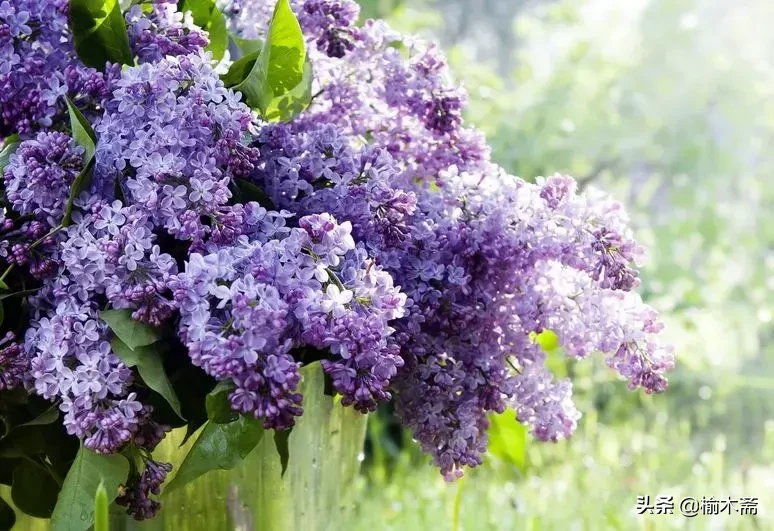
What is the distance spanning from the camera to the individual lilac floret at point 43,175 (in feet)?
1.48

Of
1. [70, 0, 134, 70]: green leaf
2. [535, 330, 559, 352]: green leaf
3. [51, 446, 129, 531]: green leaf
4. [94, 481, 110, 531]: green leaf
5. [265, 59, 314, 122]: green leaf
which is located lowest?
[94, 481, 110, 531]: green leaf

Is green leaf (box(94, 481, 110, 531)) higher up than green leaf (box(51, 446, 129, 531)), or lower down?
lower down

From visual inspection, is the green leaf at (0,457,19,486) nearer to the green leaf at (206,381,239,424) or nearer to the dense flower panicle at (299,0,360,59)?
the green leaf at (206,381,239,424)

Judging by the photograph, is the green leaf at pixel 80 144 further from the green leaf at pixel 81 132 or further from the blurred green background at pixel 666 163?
the blurred green background at pixel 666 163

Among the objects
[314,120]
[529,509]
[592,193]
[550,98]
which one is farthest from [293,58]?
[550,98]

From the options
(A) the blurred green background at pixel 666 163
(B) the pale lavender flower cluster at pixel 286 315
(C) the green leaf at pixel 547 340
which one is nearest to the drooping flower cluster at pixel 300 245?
(B) the pale lavender flower cluster at pixel 286 315

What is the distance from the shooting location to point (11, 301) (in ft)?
1.58

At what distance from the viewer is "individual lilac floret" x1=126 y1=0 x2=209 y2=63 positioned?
0.51 m

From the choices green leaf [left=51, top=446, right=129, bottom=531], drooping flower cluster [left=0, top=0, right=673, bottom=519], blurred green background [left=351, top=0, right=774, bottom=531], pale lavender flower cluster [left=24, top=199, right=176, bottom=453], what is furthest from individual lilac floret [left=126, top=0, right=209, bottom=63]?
blurred green background [left=351, top=0, right=774, bottom=531]

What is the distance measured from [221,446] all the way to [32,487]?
13 cm

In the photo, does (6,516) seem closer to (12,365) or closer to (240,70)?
(12,365)

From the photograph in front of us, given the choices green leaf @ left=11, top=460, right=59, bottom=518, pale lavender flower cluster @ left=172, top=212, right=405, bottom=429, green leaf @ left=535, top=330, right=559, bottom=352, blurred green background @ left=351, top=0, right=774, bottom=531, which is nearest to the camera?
pale lavender flower cluster @ left=172, top=212, right=405, bottom=429

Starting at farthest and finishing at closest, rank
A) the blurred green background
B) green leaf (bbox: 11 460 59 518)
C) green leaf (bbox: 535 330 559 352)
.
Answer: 1. the blurred green background
2. green leaf (bbox: 535 330 559 352)
3. green leaf (bbox: 11 460 59 518)

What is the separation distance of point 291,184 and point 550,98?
1.27 m
